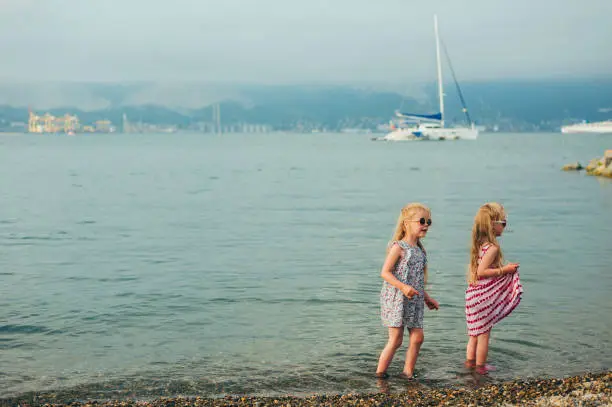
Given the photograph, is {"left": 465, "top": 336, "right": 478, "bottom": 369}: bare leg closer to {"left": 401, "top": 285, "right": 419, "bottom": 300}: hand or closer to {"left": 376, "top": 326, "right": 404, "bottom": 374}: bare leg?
{"left": 376, "top": 326, "right": 404, "bottom": 374}: bare leg

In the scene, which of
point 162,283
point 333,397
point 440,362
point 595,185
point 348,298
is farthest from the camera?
point 595,185

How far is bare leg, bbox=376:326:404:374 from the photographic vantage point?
299 inches

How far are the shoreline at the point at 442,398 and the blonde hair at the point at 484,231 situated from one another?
102 centimetres

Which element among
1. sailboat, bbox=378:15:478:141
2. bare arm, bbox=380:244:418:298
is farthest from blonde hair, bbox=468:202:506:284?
sailboat, bbox=378:15:478:141

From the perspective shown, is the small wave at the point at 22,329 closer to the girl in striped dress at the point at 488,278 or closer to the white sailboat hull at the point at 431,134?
the girl in striped dress at the point at 488,278

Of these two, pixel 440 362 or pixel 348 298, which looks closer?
pixel 440 362

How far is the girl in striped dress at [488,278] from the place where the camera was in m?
7.63

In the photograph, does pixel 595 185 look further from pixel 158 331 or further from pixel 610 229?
pixel 158 331

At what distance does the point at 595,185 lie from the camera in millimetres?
40438

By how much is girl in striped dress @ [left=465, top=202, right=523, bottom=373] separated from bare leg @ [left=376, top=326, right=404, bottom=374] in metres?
0.70

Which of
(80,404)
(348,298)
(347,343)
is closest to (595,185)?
(348,298)

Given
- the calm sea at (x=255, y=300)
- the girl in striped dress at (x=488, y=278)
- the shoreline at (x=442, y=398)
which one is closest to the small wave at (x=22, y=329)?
the calm sea at (x=255, y=300)

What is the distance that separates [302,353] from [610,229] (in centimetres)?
1437

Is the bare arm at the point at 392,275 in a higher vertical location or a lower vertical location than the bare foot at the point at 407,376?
higher
